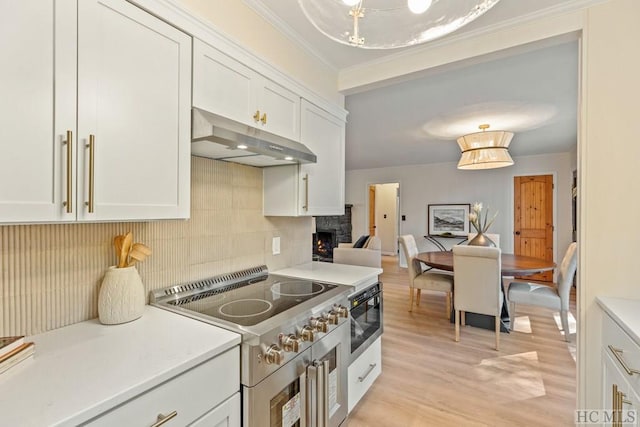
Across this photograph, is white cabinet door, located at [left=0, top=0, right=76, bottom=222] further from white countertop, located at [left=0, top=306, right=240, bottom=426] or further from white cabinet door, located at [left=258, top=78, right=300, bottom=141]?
white cabinet door, located at [left=258, top=78, right=300, bottom=141]

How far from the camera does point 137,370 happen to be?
0.83m

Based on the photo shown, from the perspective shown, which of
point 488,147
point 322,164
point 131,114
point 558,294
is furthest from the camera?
point 488,147

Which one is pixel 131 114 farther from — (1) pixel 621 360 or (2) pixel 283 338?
(1) pixel 621 360

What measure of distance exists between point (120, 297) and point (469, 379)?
2.50m

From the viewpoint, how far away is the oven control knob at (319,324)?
136cm

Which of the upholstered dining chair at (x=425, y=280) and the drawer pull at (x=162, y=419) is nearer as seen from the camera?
the drawer pull at (x=162, y=419)

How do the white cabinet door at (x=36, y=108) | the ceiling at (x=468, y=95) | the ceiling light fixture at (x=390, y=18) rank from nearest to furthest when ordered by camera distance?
the white cabinet door at (x=36, y=108) → the ceiling light fixture at (x=390, y=18) → the ceiling at (x=468, y=95)

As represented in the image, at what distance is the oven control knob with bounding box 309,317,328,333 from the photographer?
4.46ft

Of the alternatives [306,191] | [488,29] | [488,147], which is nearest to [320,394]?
[306,191]

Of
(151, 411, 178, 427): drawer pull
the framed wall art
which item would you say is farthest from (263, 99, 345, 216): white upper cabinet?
the framed wall art

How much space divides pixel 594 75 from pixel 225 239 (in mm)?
2277

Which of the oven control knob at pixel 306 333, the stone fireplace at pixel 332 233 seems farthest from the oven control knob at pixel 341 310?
the stone fireplace at pixel 332 233

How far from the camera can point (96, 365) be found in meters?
0.86

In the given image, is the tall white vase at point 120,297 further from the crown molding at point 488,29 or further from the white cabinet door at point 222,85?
the crown molding at point 488,29
